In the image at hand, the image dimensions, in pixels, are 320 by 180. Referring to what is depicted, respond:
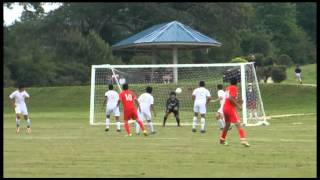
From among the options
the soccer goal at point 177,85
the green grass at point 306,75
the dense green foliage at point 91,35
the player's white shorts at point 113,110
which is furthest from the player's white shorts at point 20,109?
the dense green foliage at point 91,35

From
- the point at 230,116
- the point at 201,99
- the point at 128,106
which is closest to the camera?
the point at 230,116

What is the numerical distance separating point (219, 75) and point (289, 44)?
61293mm

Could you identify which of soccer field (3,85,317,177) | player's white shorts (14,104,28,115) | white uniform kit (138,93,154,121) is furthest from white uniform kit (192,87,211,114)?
player's white shorts (14,104,28,115)

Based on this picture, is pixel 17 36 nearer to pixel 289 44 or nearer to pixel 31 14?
pixel 31 14

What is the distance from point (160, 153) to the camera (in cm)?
1788

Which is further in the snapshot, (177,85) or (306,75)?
(306,75)

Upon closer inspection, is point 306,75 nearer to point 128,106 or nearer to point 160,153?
point 128,106

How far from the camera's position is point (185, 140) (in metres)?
21.9

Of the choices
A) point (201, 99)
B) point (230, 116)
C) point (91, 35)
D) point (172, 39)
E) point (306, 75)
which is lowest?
point (230, 116)

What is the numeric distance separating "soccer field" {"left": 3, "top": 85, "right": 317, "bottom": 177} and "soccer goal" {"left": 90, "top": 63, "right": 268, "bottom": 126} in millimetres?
2871

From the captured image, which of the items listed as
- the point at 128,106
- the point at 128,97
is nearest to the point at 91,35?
the point at 128,97

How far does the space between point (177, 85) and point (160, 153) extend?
22.8m

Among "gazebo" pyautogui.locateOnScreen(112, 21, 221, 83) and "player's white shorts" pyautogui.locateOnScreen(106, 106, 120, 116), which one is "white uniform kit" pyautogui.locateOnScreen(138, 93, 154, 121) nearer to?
"player's white shorts" pyautogui.locateOnScreen(106, 106, 120, 116)

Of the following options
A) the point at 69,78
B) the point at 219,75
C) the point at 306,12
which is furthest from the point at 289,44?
the point at 219,75
